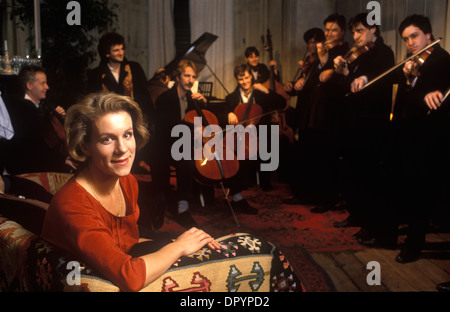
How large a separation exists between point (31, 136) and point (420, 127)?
2533 mm

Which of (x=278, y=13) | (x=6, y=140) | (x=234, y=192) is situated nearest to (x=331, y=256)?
(x=234, y=192)

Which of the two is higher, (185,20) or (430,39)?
(185,20)

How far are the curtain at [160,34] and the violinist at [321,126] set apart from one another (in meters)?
3.54

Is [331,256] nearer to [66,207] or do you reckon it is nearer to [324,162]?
[324,162]

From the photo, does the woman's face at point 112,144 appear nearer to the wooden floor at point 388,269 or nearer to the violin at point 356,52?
the wooden floor at point 388,269

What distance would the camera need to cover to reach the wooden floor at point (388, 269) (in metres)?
2.32

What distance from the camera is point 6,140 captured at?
8.38 ft

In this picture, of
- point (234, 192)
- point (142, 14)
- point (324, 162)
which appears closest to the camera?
point (234, 192)

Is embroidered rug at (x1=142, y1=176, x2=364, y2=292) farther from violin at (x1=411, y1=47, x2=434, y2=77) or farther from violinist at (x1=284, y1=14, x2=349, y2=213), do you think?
violin at (x1=411, y1=47, x2=434, y2=77)

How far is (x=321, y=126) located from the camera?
367cm

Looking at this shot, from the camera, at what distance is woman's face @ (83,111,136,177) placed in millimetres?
1165

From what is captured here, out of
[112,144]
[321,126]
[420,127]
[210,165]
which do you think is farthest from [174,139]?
[112,144]
